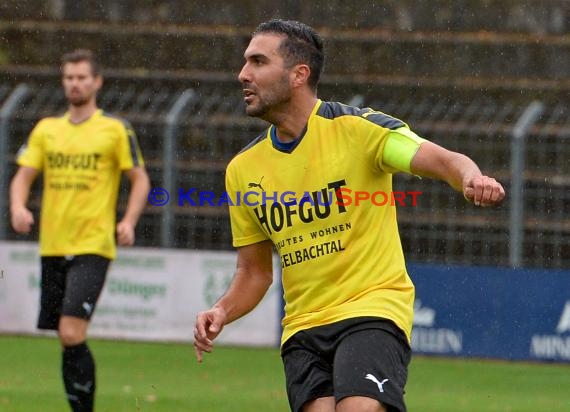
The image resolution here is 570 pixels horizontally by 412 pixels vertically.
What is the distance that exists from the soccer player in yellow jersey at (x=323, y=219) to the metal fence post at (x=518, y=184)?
27.9 feet

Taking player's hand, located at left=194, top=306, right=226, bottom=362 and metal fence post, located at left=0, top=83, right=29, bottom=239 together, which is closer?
player's hand, located at left=194, top=306, right=226, bottom=362

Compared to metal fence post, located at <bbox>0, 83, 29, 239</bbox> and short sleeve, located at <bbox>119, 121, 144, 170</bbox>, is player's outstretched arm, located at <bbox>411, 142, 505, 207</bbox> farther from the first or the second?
metal fence post, located at <bbox>0, 83, 29, 239</bbox>

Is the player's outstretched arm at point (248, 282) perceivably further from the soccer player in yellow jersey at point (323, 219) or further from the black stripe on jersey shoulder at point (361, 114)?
the black stripe on jersey shoulder at point (361, 114)

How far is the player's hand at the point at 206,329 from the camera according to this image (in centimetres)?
595

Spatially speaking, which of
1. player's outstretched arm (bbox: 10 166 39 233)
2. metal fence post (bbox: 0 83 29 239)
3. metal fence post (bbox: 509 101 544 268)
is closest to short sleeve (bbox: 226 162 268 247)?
player's outstretched arm (bbox: 10 166 39 233)

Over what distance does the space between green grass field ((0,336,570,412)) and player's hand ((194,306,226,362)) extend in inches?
174

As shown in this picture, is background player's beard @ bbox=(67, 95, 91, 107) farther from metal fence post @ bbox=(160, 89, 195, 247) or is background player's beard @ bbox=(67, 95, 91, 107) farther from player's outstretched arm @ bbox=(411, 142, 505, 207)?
player's outstretched arm @ bbox=(411, 142, 505, 207)

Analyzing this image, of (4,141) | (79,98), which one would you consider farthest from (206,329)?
(4,141)

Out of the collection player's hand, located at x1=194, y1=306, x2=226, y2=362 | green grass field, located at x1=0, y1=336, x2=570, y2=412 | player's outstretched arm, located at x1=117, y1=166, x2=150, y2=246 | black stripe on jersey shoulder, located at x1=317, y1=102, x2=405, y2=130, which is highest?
black stripe on jersey shoulder, located at x1=317, y1=102, x2=405, y2=130

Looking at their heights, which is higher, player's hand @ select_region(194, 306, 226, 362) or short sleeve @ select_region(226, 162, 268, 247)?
short sleeve @ select_region(226, 162, 268, 247)

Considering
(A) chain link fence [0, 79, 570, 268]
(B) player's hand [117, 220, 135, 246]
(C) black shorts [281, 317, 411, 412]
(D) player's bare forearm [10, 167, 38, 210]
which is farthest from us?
(A) chain link fence [0, 79, 570, 268]

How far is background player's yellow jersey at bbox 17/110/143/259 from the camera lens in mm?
10172

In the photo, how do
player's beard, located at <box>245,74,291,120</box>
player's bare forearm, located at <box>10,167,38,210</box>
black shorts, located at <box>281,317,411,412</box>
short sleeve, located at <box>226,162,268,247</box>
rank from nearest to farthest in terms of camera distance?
1. black shorts, located at <box>281,317,411,412</box>
2. player's beard, located at <box>245,74,291,120</box>
3. short sleeve, located at <box>226,162,268,247</box>
4. player's bare forearm, located at <box>10,167,38,210</box>

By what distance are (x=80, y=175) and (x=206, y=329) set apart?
4.64 meters
